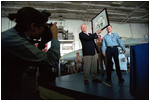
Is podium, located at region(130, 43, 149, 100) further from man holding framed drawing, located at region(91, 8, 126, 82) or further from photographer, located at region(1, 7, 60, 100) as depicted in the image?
man holding framed drawing, located at region(91, 8, 126, 82)

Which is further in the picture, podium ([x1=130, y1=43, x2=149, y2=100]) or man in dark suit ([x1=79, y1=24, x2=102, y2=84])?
man in dark suit ([x1=79, y1=24, x2=102, y2=84])

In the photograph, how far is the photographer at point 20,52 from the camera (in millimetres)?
404

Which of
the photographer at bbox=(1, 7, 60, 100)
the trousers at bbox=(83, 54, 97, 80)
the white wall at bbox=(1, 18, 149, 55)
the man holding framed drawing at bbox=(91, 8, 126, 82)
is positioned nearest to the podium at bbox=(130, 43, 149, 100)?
the photographer at bbox=(1, 7, 60, 100)

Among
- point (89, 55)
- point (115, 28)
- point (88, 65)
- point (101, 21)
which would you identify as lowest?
point (88, 65)

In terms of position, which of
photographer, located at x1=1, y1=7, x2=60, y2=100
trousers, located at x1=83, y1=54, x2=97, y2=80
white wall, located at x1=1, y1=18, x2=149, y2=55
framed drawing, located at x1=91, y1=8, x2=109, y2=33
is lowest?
trousers, located at x1=83, y1=54, x2=97, y2=80

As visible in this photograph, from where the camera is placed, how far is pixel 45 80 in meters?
1.75

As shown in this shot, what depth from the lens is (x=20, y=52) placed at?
407 mm

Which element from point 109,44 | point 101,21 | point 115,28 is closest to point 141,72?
point 109,44

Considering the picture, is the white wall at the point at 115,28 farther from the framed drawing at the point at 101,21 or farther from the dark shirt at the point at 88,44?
the dark shirt at the point at 88,44

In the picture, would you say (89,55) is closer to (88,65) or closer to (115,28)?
(88,65)

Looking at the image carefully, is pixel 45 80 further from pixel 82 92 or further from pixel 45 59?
pixel 45 59

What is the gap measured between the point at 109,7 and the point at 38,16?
7.36 meters

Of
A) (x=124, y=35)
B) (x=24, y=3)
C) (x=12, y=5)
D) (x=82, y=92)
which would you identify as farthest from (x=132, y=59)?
(x=124, y=35)

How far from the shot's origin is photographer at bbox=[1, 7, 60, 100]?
404 millimetres
